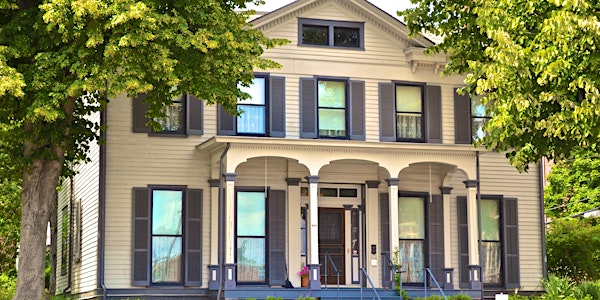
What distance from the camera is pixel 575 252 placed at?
1305 inches

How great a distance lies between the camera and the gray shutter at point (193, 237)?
2528 cm

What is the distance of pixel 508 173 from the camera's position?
2862cm

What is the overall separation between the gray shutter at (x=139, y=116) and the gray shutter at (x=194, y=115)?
111 centimetres

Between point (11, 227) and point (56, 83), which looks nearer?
point (56, 83)

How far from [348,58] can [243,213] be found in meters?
5.23

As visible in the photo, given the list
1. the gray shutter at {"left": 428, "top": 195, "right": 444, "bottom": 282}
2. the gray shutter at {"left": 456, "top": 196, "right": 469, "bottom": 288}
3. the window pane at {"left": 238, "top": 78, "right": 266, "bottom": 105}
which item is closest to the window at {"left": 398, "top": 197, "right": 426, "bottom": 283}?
the gray shutter at {"left": 428, "top": 195, "right": 444, "bottom": 282}

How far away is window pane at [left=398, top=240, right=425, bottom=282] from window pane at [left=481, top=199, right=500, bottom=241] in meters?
2.12

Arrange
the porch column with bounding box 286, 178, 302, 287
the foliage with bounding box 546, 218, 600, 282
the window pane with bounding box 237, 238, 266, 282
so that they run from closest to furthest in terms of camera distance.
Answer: the window pane with bounding box 237, 238, 266, 282, the porch column with bounding box 286, 178, 302, 287, the foliage with bounding box 546, 218, 600, 282

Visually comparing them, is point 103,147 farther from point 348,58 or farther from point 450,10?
point 450,10

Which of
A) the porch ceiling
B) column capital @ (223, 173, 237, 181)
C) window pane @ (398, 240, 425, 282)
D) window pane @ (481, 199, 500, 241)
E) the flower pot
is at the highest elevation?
the porch ceiling

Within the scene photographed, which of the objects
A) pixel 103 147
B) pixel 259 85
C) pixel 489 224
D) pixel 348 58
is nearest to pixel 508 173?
pixel 489 224

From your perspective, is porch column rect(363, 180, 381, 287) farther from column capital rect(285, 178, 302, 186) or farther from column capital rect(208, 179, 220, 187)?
column capital rect(208, 179, 220, 187)

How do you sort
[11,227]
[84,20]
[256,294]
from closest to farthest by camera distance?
[84,20], [256,294], [11,227]

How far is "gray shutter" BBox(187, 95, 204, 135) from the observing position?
84.8 feet
